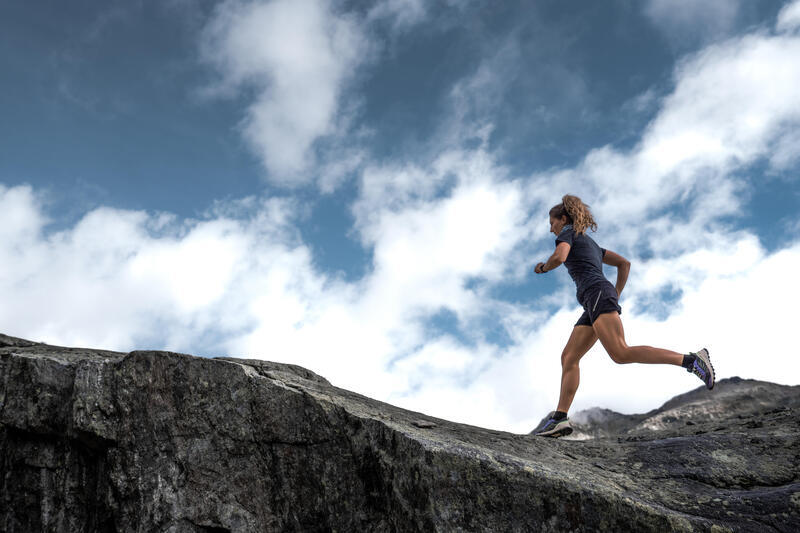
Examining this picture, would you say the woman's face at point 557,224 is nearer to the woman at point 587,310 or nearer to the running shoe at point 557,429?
the woman at point 587,310

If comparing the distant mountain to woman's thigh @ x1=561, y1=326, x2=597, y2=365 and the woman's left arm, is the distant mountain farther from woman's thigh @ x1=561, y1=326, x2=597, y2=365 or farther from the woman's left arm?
the woman's left arm

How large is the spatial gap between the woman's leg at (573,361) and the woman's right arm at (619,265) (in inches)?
43.0

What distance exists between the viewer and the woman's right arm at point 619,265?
7891mm

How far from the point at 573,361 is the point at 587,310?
76cm

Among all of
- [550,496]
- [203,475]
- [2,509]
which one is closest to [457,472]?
[550,496]

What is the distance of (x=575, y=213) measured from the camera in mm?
7469

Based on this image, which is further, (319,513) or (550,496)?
(319,513)

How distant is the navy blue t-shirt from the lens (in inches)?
280

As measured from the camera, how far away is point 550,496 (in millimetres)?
4609

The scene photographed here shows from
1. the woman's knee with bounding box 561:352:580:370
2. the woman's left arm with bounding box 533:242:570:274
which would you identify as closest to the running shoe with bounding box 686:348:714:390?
the woman's knee with bounding box 561:352:580:370

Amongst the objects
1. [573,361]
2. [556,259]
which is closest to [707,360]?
[573,361]

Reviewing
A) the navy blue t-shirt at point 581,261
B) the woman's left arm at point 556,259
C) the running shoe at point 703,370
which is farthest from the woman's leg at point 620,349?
the woman's left arm at point 556,259

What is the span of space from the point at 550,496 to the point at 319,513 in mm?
2202

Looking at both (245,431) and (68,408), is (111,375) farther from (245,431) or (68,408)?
(245,431)
